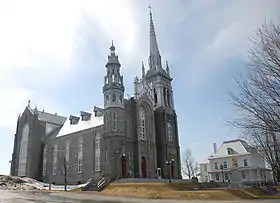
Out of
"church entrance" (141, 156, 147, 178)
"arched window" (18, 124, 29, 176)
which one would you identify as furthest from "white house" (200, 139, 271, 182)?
"arched window" (18, 124, 29, 176)

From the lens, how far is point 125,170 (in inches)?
1710

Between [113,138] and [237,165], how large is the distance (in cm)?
3414

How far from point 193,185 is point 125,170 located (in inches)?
423

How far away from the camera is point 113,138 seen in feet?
141

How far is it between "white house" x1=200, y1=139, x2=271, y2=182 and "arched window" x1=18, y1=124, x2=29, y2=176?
42777 millimetres

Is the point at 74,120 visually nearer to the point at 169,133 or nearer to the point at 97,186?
the point at 169,133

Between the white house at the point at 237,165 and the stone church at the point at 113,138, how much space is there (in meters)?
18.6

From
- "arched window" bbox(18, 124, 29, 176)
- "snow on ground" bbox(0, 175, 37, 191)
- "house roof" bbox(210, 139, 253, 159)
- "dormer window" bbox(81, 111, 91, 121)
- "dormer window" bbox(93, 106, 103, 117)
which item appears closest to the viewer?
"snow on ground" bbox(0, 175, 37, 191)

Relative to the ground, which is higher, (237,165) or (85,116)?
(85,116)

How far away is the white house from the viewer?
61.9 meters

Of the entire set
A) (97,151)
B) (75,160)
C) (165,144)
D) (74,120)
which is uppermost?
(74,120)

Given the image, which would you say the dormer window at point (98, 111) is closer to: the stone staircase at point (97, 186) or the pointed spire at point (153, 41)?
the stone staircase at point (97, 186)

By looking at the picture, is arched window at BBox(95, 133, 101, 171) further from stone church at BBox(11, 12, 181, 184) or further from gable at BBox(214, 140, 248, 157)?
gable at BBox(214, 140, 248, 157)

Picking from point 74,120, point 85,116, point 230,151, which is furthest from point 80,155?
point 230,151
